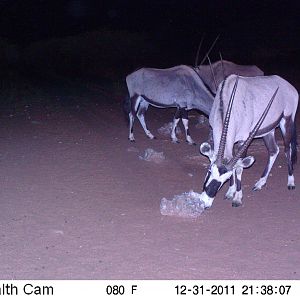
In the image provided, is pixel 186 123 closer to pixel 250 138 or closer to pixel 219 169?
pixel 250 138

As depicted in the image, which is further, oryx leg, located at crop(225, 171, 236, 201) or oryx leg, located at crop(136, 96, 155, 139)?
oryx leg, located at crop(136, 96, 155, 139)

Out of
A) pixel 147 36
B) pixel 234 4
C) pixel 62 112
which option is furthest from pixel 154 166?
pixel 234 4

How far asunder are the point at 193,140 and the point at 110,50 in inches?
1000

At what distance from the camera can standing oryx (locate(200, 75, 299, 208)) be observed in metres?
7.09

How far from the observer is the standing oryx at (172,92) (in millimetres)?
11562

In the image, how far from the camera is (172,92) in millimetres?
11711

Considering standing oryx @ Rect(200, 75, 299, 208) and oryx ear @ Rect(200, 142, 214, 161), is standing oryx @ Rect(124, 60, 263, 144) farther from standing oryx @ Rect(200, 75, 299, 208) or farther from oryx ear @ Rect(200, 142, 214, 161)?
oryx ear @ Rect(200, 142, 214, 161)

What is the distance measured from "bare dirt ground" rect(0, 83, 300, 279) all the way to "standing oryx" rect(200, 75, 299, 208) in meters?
0.39

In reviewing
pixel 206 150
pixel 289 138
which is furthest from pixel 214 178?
pixel 289 138

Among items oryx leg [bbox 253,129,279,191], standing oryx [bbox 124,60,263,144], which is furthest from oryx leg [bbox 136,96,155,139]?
oryx leg [bbox 253,129,279,191]

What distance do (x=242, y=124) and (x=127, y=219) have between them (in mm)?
2097

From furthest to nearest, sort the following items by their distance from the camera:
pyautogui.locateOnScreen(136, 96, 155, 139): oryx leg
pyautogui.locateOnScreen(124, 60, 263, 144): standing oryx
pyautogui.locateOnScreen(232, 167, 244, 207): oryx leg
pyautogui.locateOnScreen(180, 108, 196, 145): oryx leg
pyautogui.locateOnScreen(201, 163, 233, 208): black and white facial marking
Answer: pyautogui.locateOnScreen(136, 96, 155, 139): oryx leg < pyautogui.locateOnScreen(124, 60, 263, 144): standing oryx < pyautogui.locateOnScreen(180, 108, 196, 145): oryx leg < pyautogui.locateOnScreen(232, 167, 244, 207): oryx leg < pyautogui.locateOnScreen(201, 163, 233, 208): black and white facial marking
